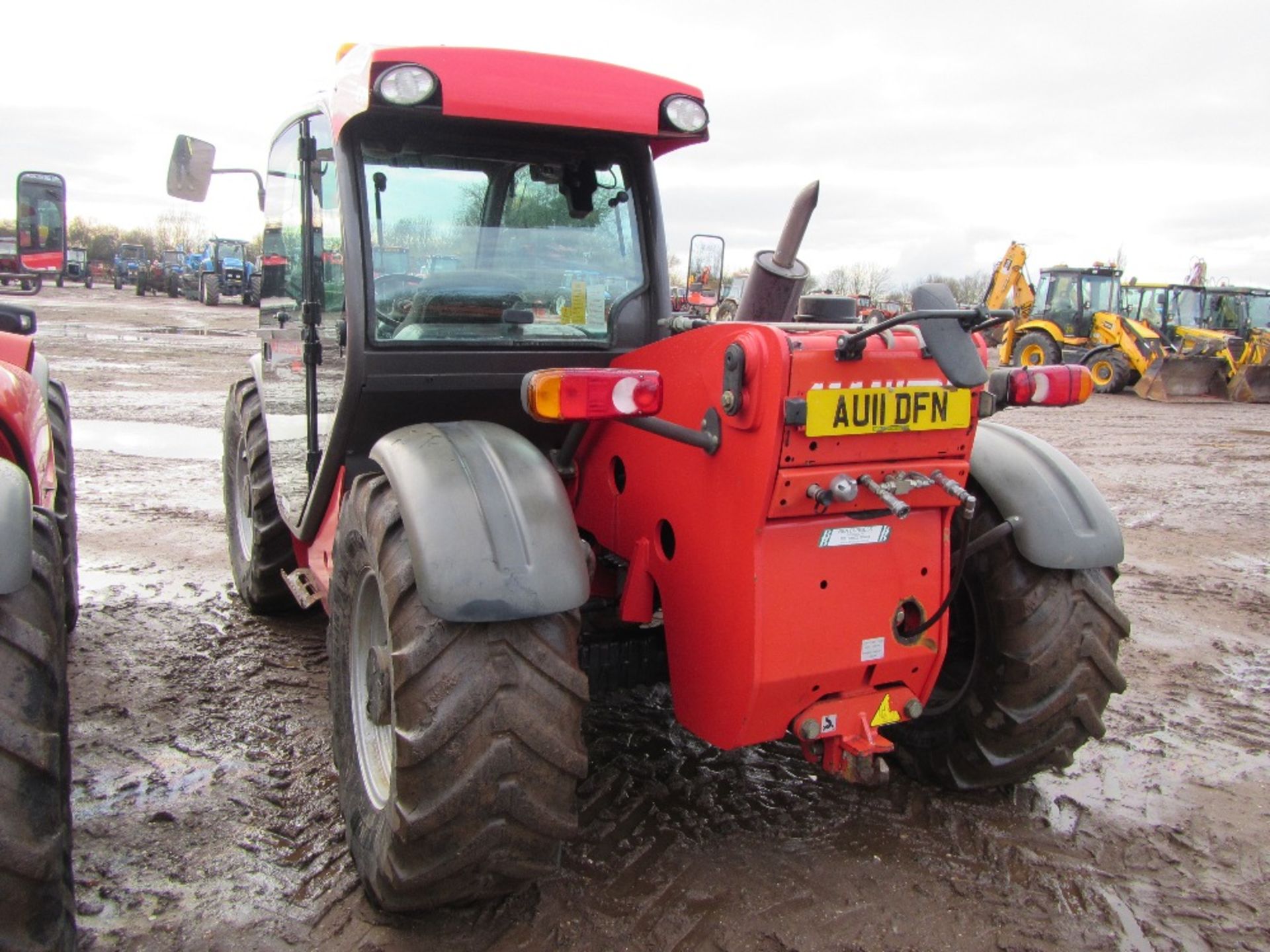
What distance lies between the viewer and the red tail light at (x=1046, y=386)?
2764 mm

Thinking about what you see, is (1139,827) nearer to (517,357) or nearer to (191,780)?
(517,357)

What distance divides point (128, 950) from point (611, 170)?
2.67 meters

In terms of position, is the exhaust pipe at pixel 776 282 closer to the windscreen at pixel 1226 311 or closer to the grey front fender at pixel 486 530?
→ the grey front fender at pixel 486 530

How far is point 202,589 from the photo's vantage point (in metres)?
5.19

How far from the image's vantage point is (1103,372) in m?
19.2

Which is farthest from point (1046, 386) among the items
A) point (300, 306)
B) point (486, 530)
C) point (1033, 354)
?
point (1033, 354)

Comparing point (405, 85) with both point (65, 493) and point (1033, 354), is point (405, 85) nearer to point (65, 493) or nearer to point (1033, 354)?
point (65, 493)

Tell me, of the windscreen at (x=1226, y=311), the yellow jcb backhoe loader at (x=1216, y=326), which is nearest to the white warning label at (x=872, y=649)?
the yellow jcb backhoe loader at (x=1216, y=326)

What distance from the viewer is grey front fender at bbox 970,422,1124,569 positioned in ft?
9.62

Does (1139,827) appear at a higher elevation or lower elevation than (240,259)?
lower

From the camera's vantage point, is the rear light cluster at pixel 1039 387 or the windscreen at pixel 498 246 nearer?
the rear light cluster at pixel 1039 387

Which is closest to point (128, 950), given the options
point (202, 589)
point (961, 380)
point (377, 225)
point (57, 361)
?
point (377, 225)

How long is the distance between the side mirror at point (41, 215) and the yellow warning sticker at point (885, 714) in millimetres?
3737

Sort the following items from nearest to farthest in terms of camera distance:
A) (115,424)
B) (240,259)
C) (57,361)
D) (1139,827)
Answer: (1139,827) < (115,424) < (57,361) < (240,259)
